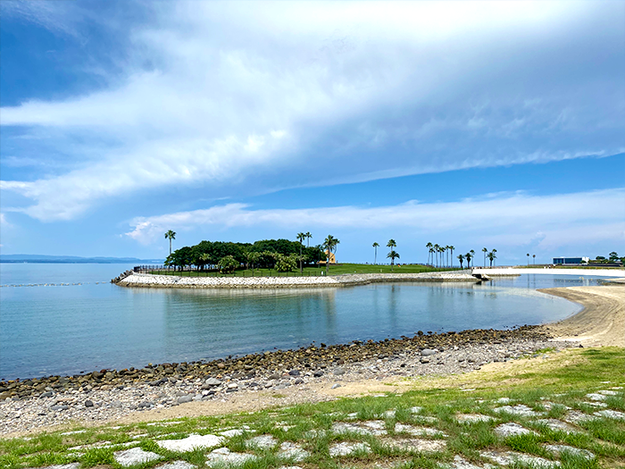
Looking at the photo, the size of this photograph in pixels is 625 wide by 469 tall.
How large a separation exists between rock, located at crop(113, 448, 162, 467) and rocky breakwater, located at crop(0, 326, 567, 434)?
35.4 ft

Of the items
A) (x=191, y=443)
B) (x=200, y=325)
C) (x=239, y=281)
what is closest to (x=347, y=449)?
(x=191, y=443)

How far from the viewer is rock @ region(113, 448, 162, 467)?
716cm

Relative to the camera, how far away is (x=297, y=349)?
3234 cm

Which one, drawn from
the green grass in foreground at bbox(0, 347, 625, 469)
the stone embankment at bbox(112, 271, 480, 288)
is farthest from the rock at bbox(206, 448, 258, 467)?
the stone embankment at bbox(112, 271, 480, 288)

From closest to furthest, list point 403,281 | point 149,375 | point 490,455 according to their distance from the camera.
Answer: point 490,455 < point 149,375 < point 403,281

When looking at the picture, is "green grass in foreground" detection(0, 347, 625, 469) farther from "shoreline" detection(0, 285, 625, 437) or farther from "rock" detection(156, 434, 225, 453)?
"shoreline" detection(0, 285, 625, 437)

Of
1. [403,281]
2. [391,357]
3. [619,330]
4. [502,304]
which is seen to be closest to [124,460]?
[391,357]

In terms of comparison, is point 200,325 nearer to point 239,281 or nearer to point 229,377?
point 229,377

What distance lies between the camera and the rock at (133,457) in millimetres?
7164

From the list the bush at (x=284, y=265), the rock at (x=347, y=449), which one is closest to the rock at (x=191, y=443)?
the rock at (x=347, y=449)

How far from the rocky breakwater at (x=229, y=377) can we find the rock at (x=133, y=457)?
10.8 meters

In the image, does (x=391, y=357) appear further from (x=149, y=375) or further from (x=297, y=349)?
(x=149, y=375)

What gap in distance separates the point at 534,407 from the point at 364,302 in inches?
2422

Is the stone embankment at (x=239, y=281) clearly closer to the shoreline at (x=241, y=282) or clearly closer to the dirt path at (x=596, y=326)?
the shoreline at (x=241, y=282)
